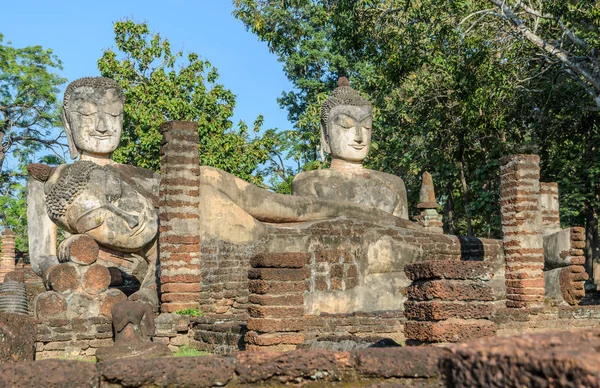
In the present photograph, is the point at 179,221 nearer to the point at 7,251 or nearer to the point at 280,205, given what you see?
the point at 280,205

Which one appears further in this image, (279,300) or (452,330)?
(279,300)

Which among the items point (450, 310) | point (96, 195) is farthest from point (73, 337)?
point (450, 310)

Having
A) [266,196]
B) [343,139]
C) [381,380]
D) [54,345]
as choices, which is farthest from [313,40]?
[381,380]

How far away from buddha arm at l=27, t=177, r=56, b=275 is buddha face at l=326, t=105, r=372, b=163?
4726 millimetres

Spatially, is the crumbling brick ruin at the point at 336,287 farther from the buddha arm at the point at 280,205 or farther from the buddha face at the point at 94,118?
the buddha face at the point at 94,118

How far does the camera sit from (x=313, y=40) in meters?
30.8

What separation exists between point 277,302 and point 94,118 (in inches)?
206

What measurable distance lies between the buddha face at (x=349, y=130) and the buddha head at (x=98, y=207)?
394 cm

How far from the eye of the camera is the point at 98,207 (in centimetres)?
1050

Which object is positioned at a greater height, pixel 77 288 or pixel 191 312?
pixel 77 288

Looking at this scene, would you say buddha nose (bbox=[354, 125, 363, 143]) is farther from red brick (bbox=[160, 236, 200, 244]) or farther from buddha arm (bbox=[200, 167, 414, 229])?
red brick (bbox=[160, 236, 200, 244])

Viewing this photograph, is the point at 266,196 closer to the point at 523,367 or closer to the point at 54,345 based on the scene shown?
the point at 54,345

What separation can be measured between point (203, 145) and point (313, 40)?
824 centimetres

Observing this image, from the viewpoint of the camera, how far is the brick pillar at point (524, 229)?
39.1 feet
